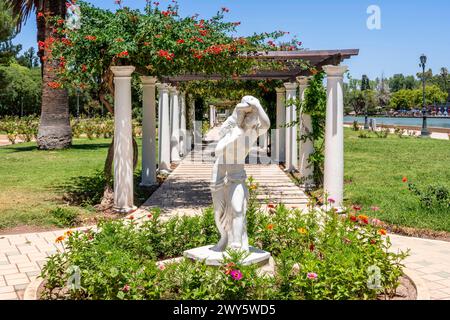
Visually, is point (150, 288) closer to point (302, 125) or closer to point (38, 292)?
point (38, 292)

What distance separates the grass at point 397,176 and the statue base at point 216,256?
135 inches

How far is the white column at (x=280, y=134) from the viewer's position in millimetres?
16188

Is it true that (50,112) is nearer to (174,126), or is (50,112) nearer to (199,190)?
(174,126)

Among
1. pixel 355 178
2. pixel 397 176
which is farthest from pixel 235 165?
pixel 397 176

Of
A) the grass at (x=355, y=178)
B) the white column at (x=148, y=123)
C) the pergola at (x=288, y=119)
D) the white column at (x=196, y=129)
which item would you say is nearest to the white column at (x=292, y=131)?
the pergola at (x=288, y=119)

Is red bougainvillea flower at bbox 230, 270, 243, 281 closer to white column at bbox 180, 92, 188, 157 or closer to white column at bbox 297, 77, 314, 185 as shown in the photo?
white column at bbox 297, 77, 314, 185

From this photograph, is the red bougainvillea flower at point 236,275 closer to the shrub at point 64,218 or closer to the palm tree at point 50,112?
the shrub at point 64,218

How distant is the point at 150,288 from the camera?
4043 mm

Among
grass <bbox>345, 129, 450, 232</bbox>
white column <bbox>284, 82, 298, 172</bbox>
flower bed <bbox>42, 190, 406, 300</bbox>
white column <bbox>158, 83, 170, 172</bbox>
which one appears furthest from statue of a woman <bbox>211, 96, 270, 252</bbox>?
white column <bbox>158, 83, 170, 172</bbox>

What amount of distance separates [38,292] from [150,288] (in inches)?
52.0

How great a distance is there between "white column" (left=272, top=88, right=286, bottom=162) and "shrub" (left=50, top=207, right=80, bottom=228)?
9531 mm

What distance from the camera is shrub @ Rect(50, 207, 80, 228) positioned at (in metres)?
7.63

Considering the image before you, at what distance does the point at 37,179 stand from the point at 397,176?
9.00 metres
